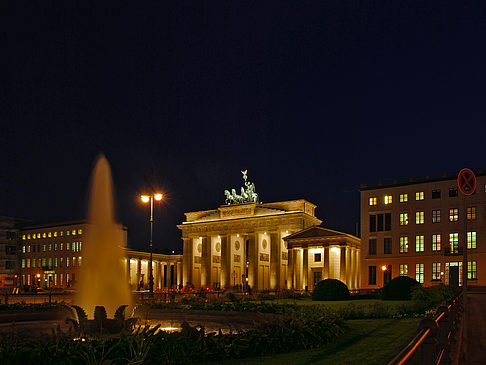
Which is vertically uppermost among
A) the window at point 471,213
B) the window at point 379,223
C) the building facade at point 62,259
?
the window at point 471,213

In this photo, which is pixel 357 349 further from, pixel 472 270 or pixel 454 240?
pixel 454 240

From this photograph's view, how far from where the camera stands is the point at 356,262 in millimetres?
88938

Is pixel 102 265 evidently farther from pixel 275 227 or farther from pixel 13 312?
pixel 275 227

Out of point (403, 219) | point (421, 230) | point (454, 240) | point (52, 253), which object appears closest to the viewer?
point (454, 240)

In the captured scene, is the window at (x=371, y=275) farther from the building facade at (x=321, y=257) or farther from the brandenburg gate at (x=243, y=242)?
the brandenburg gate at (x=243, y=242)

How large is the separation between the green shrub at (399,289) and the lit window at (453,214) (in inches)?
950

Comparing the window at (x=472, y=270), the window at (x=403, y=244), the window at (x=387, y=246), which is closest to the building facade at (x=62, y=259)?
the window at (x=387, y=246)

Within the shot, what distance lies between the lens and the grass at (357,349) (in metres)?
12.7

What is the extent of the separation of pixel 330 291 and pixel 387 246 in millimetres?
27551

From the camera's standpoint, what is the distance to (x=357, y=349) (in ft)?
48.6

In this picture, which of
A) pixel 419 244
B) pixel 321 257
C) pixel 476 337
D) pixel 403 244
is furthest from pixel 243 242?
pixel 476 337

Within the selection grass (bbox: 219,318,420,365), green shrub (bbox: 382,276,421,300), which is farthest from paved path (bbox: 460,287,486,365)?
green shrub (bbox: 382,276,421,300)

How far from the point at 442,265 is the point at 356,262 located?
24597mm

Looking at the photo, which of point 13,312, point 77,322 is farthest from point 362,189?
point 77,322
